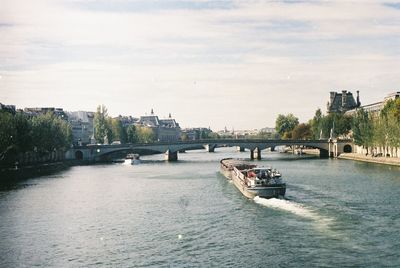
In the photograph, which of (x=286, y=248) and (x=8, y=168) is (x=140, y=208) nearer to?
(x=286, y=248)

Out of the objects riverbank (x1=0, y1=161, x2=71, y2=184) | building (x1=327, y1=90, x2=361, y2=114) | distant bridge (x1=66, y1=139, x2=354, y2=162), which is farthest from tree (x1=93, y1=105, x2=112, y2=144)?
building (x1=327, y1=90, x2=361, y2=114)

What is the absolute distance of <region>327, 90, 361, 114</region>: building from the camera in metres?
187

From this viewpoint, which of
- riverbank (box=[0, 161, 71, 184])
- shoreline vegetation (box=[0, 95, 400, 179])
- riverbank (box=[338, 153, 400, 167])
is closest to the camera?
riverbank (box=[0, 161, 71, 184])

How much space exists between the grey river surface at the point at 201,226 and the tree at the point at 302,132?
108m

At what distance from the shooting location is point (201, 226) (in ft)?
124

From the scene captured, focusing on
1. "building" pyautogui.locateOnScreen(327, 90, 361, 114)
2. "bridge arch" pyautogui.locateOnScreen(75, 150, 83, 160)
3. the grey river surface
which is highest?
"building" pyautogui.locateOnScreen(327, 90, 361, 114)

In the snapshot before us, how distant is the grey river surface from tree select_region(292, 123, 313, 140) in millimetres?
108294

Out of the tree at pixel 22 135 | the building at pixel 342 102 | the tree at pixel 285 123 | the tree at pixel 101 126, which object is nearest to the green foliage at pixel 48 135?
the tree at pixel 22 135

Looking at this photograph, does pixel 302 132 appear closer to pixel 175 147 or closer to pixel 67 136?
pixel 175 147

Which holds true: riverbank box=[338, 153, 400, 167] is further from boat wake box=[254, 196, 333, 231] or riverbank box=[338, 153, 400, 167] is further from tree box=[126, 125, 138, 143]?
tree box=[126, 125, 138, 143]

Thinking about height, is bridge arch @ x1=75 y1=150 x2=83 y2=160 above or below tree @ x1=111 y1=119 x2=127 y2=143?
below

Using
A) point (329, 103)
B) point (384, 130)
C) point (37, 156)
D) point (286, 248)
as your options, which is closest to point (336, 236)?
point (286, 248)

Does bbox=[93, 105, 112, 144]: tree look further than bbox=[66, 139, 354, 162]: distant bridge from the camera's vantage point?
Yes

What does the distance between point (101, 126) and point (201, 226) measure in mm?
108911
